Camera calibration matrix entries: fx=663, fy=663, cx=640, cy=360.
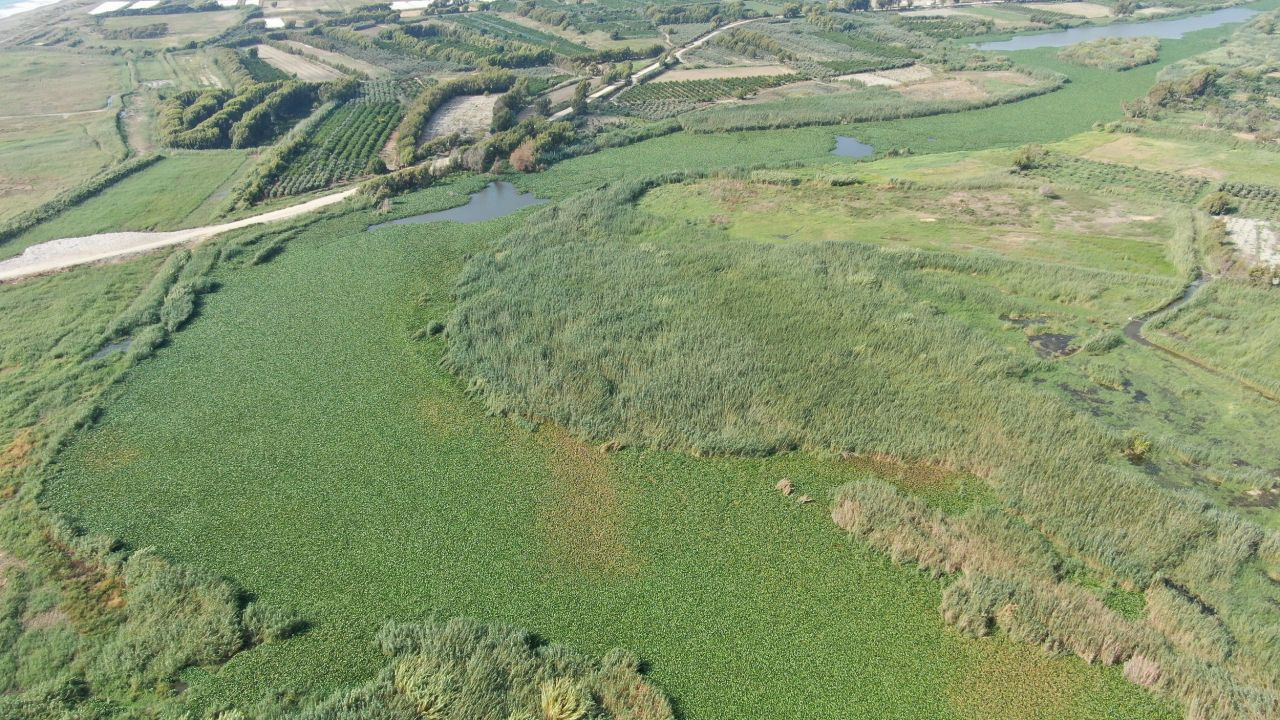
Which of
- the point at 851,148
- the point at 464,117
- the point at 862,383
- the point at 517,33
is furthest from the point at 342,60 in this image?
the point at 862,383

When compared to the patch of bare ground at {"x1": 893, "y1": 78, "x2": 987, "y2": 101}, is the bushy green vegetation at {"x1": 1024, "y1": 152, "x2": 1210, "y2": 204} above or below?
below

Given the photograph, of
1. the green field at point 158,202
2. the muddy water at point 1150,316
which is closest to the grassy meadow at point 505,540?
the muddy water at point 1150,316

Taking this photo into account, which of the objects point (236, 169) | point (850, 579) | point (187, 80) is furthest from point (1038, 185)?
point (187, 80)

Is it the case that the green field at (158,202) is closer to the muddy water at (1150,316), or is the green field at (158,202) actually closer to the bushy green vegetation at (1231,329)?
the muddy water at (1150,316)

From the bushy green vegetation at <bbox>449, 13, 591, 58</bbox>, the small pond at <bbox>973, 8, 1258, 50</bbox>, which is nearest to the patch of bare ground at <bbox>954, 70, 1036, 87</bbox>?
the small pond at <bbox>973, 8, 1258, 50</bbox>

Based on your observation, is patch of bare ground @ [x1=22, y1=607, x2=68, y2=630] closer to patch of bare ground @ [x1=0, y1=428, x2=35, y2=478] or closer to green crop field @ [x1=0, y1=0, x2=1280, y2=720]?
green crop field @ [x1=0, y1=0, x2=1280, y2=720]

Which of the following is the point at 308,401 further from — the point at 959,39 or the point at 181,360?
the point at 959,39

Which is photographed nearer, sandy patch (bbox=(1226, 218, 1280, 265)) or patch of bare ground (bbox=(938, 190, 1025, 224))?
sandy patch (bbox=(1226, 218, 1280, 265))
